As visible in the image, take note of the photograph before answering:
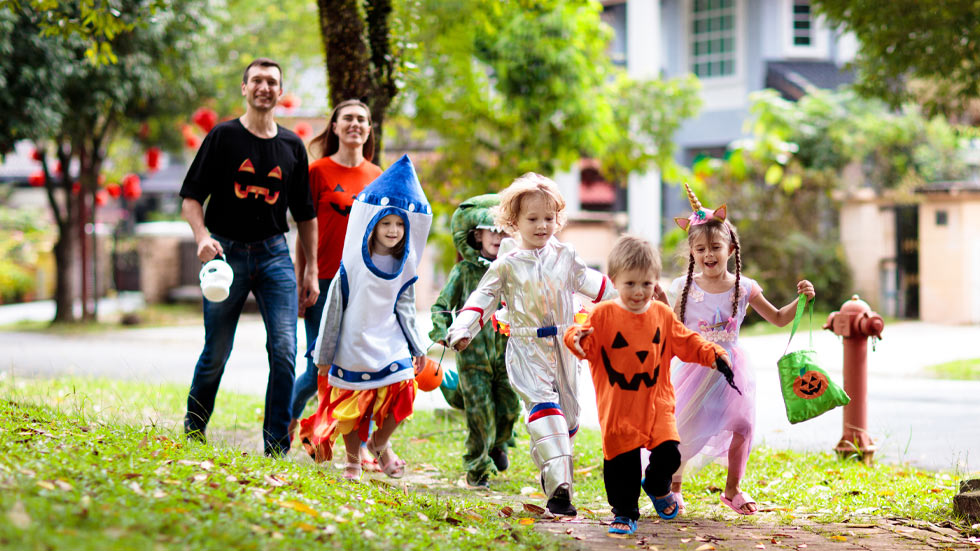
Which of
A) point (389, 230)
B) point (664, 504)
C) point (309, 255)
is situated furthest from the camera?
point (309, 255)

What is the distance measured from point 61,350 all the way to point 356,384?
1066cm

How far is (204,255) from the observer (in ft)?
16.8

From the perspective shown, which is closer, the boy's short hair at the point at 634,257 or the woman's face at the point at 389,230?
the boy's short hair at the point at 634,257

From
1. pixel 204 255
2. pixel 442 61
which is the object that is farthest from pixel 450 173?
pixel 204 255

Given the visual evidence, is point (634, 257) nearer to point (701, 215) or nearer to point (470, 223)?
point (701, 215)

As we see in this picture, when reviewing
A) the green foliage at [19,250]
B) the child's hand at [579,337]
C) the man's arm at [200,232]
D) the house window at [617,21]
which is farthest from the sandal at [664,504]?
the green foliage at [19,250]

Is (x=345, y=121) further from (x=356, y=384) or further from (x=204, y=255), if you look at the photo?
(x=356, y=384)

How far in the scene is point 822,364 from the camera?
7.84 meters

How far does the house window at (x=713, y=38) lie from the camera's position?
2238 centimetres

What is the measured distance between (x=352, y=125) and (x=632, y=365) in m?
2.32

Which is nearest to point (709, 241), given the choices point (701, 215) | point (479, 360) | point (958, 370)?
point (701, 215)

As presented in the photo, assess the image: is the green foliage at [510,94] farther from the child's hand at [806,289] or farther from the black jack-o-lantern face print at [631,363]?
the black jack-o-lantern face print at [631,363]

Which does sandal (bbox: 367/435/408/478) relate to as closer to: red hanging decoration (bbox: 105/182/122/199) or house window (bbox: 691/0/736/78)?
red hanging decoration (bbox: 105/182/122/199)

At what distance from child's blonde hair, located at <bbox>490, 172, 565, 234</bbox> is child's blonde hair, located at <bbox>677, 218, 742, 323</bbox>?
0.69 meters
